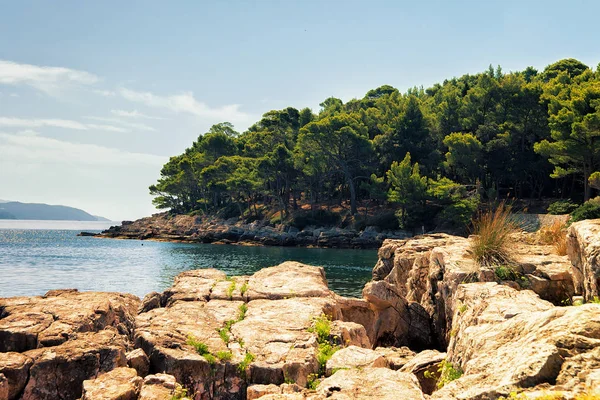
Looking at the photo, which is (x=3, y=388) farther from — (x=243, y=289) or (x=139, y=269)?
(x=139, y=269)

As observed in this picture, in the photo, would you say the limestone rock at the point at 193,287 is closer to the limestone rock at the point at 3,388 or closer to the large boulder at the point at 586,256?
the limestone rock at the point at 3,388

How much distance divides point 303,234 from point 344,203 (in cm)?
1422

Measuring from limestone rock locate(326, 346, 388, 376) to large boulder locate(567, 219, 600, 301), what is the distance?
156 inches

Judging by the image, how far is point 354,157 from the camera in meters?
70.8

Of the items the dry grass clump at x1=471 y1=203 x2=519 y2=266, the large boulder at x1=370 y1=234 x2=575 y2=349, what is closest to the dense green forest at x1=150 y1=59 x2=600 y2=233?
the large boulder at x1=370 y1=234 x2=575 y2=349

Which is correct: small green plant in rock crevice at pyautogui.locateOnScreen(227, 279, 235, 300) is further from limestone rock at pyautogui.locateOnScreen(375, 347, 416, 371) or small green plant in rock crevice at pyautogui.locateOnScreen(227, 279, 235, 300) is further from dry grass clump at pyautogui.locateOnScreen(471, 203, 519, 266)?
dry grass clump at pyautogui.locateOnScreen(471, 203, 519, 266)

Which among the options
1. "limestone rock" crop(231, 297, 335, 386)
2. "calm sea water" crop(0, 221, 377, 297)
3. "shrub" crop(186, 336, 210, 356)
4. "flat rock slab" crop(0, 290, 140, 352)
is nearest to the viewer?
"limestone rock" crop(231, 297, 335, 386)

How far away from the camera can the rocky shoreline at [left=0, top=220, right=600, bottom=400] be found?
14.8 feet

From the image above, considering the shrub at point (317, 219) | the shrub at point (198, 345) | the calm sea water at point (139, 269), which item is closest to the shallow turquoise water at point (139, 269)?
the calm sea water at point (139, 269)

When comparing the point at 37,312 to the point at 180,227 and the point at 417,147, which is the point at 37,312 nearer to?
the point at 417,147

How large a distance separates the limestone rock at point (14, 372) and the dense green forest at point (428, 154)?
38.8 m

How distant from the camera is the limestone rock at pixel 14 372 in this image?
705 cm

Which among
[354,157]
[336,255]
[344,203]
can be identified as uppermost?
[354,157]

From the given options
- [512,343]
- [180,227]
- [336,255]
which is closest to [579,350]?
[512,343]
